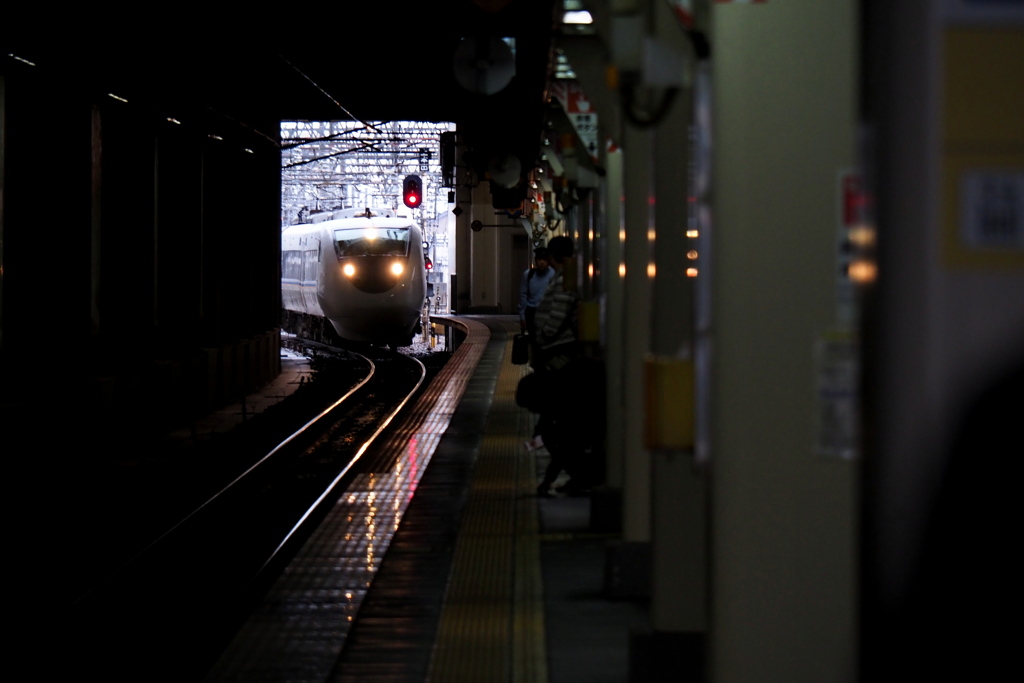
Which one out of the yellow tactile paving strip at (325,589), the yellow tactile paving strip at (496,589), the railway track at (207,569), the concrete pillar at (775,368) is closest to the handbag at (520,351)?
the yellow tactile paving strip at (496,589)

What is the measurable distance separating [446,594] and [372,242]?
69.5 feet

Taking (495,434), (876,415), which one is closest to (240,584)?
(495,434)

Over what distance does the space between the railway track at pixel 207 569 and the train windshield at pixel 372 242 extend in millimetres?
12712

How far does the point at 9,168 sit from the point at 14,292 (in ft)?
3.46

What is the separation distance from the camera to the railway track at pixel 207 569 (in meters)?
6.59

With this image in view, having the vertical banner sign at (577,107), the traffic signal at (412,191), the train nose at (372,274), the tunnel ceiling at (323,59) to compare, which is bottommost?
the train nose at (372,274)

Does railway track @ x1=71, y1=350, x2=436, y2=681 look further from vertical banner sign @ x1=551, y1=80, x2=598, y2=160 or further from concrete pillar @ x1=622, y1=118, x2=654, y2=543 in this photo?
vertical banner sign @ x1=551, y1=80, x2=598, y2=160

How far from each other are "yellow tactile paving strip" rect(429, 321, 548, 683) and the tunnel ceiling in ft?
9.71

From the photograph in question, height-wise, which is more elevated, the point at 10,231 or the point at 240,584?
the point at 10,231

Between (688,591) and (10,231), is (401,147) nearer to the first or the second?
(10,231)

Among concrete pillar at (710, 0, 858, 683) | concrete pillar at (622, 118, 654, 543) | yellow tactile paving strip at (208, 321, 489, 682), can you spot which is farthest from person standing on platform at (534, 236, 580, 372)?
concrete pillar at (710, 0, 858, 683)

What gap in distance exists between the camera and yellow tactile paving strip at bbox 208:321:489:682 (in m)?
5.62

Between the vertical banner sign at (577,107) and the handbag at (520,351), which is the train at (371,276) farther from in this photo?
the vertical banner sign at (577,107)

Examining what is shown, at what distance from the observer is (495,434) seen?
43.8 ft
